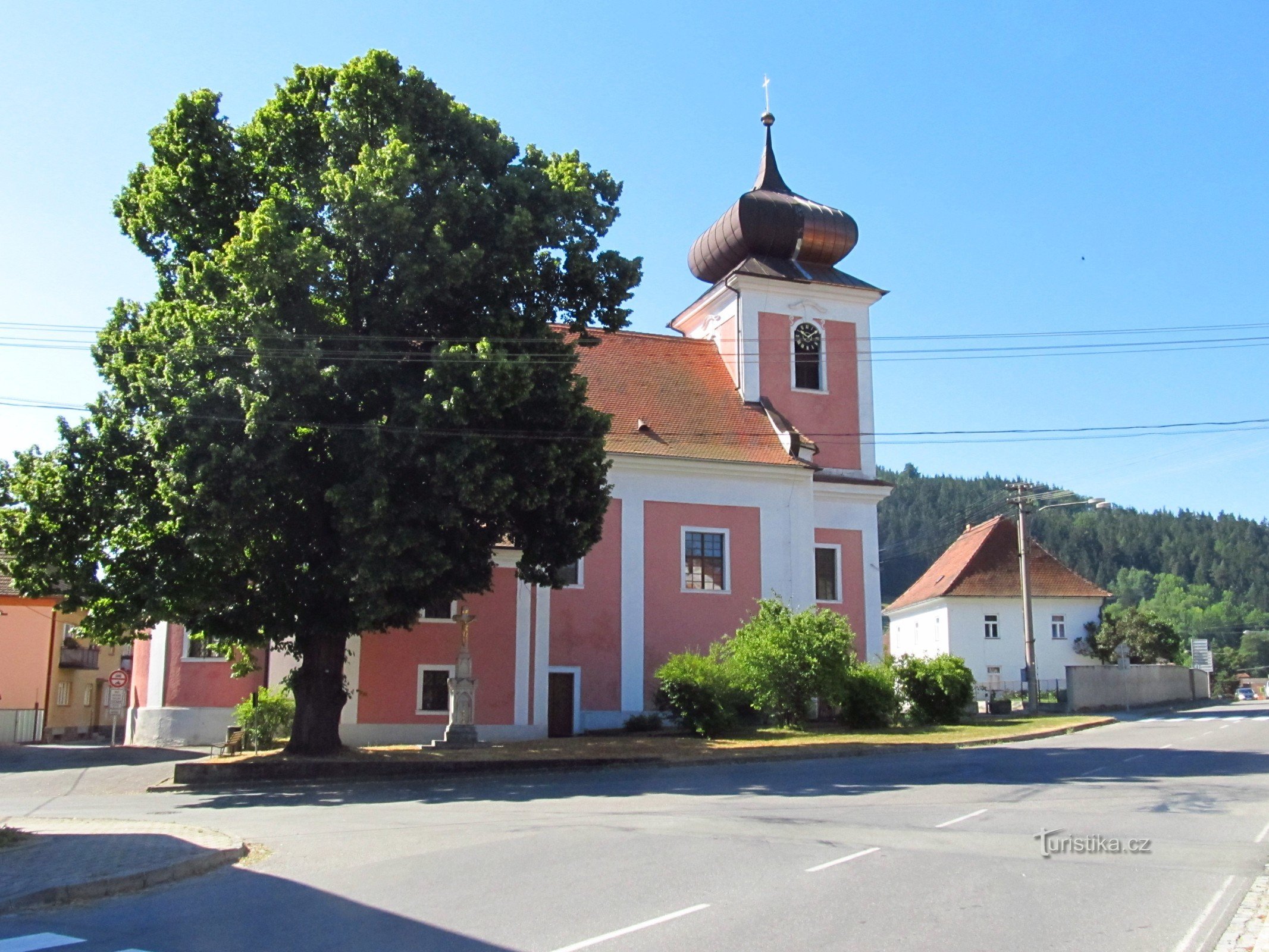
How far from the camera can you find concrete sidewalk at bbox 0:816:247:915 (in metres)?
9.04

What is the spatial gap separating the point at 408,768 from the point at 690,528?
14.6 meters

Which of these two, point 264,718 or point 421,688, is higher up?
point 421,688

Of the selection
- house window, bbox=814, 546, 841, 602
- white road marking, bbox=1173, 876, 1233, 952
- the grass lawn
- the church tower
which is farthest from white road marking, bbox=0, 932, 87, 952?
the church tower

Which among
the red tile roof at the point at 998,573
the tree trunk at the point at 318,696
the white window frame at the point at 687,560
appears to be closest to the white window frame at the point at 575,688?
→ the white window frame at the point at 687,560

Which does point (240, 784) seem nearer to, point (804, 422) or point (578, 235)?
point (578, 235)

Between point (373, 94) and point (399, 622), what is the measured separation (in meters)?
9.89

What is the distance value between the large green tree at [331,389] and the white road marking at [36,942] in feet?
38.0

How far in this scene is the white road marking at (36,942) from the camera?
7.29 meters

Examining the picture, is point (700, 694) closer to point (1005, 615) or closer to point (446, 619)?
point (446, 619)

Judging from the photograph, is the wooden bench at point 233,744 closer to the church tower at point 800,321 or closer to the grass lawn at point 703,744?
the grass lawn at point 703,744

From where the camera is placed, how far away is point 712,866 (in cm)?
972

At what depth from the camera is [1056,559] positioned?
2484 inches

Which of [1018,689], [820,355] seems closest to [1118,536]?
[1018,689]

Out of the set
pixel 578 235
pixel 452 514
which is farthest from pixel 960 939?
pixel 578 235
